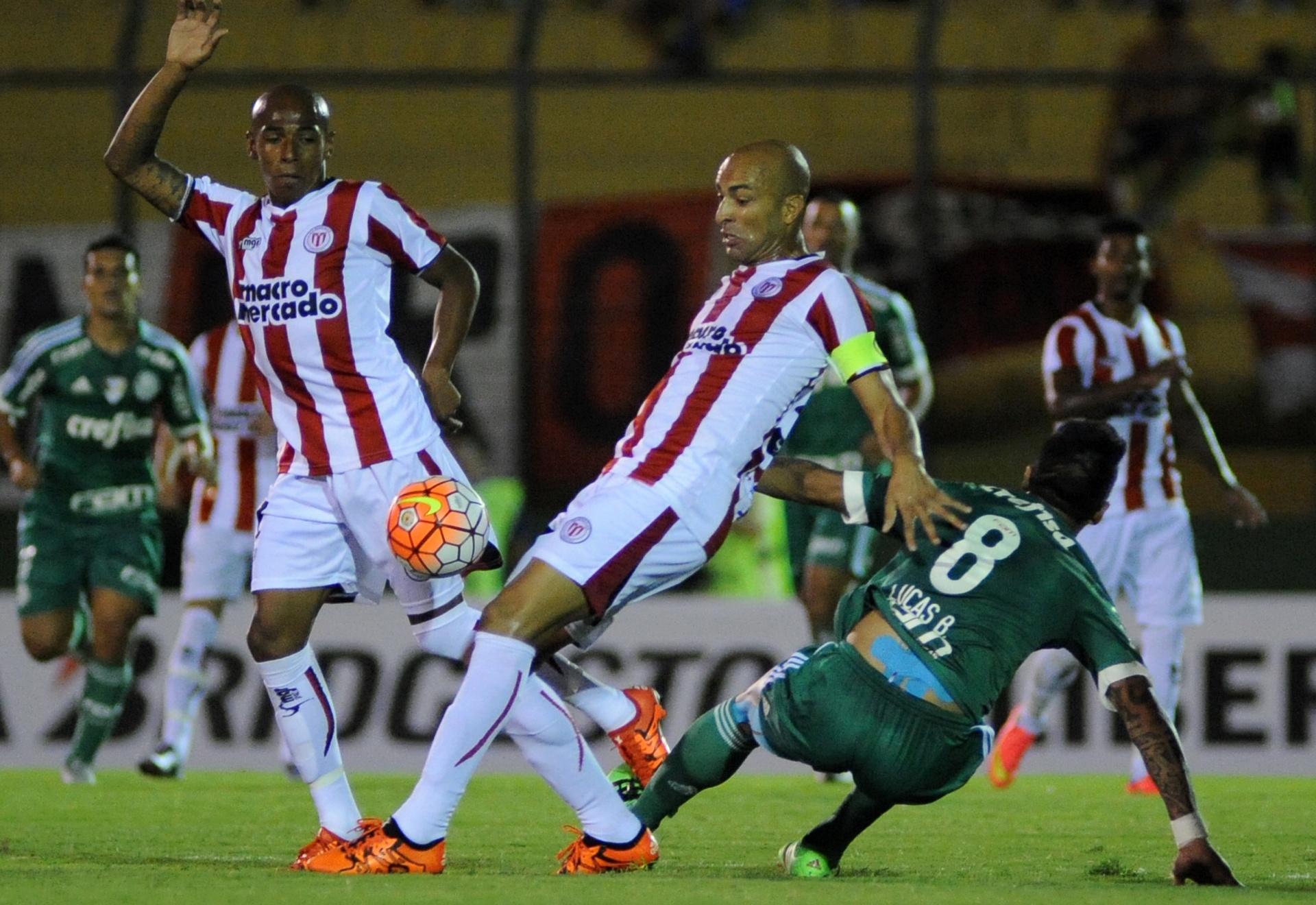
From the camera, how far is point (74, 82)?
12.4 meters

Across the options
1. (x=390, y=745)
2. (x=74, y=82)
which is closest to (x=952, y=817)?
(x=390, y=745)

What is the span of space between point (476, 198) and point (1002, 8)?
13.4ft

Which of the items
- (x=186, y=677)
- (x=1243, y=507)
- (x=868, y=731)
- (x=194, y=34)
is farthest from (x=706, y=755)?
(x=186, y=677)

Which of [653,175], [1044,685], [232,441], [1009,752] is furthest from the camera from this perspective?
[653,175]

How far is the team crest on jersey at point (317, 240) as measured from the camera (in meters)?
5.70

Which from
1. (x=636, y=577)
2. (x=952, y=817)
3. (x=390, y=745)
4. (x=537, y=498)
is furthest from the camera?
(x=537, y=498)

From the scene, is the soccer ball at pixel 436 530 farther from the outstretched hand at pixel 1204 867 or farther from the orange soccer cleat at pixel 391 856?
the outstretched hand at pixel 1204 867

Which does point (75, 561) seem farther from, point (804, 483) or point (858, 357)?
point (858, 357)

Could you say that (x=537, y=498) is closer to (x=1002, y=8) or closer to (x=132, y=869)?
(x=1002, y=8)

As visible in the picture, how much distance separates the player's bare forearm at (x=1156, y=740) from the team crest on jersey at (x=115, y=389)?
5256mm

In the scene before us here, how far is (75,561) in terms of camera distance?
883cm

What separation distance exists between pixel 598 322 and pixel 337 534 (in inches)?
305

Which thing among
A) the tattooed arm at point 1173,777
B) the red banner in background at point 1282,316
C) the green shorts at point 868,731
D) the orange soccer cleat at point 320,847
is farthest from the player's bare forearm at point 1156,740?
the red banner in background at point 1282,316

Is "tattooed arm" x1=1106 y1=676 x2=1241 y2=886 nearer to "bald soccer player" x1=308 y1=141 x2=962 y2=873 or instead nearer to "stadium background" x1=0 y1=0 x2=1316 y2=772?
"bald soccer player" x1=308 y1=141 x2=962 y2=873
